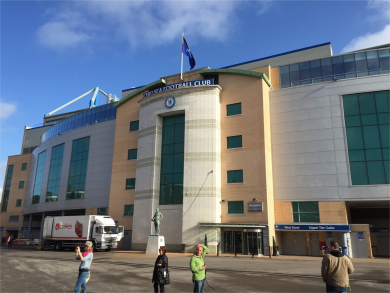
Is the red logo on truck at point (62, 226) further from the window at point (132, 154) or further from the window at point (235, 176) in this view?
the window at point (235, 176)

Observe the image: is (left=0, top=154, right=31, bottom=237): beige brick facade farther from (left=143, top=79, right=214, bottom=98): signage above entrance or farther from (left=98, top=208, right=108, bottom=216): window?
(left=143, top=79, right=214, bottom=98): signage above entrance

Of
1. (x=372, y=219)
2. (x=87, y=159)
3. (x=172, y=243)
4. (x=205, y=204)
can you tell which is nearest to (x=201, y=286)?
(x=205, y=204)

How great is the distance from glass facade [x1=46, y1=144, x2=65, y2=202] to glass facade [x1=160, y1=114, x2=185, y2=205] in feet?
84.4

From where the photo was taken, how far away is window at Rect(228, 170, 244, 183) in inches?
1389

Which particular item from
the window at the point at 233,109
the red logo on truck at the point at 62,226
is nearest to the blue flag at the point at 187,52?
the window at the point at 233,109

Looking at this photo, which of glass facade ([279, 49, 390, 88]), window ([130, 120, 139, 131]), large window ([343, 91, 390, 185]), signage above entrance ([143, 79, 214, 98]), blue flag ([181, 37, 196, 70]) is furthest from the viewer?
window ([130, 120, 139, 131])

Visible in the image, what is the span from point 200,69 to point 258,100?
8770 mm

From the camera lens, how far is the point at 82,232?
3541cm

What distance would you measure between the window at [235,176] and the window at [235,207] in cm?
239

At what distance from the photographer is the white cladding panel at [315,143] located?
110 feet

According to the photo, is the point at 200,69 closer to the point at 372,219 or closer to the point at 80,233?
the point at 80,233

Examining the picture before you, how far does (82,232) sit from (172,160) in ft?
42.3

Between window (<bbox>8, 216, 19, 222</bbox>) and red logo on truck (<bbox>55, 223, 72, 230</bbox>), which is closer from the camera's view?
red logo on truck (<bbox>55, 223, 72, 230</bbox>)

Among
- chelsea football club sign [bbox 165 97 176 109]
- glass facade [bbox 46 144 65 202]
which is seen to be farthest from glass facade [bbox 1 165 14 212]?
chelsea football club sign [bbox 165 97 176 109]
